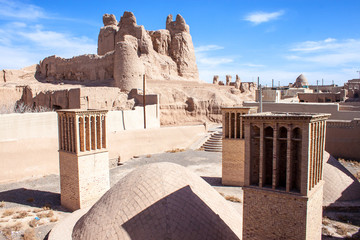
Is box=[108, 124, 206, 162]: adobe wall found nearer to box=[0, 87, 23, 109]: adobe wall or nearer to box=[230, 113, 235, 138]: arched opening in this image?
box=[230, 113, 235, 138]: arched opening

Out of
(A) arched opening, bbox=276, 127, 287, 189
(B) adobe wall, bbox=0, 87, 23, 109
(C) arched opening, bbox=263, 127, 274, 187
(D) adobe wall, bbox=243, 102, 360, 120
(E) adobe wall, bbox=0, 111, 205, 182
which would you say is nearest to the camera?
(A) arched opening, bbox=276, 127, 287, 189

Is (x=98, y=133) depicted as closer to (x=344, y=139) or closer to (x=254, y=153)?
(x=254, y=153)

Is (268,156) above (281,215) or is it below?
above

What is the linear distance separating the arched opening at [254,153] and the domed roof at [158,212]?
129 centimetres

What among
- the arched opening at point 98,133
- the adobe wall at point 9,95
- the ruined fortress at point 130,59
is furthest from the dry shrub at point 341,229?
the adobe wall at point 9,95

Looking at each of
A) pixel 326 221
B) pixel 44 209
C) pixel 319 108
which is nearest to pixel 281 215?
pixel 326 221

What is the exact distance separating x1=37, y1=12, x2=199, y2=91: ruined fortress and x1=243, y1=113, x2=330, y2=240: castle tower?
21136 mm

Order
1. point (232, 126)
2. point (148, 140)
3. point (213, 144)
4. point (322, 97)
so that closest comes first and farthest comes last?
point (232, 126) → point (148, 140) → point (213, 144) → point (322, 97)

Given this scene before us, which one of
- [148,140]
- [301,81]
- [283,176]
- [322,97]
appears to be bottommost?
[148,140]

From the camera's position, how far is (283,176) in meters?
6.20

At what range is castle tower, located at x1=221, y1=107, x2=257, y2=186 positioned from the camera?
39.8 ft

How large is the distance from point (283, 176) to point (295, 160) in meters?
0.42

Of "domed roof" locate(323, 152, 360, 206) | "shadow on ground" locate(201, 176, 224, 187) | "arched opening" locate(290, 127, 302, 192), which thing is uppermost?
"arched opening" locate(290, 127, 302, 192)

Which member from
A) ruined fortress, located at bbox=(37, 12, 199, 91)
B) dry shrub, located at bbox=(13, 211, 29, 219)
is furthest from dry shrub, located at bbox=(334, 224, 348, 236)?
ruined fortress, located at bbox=(37, 12, 199, 91)
